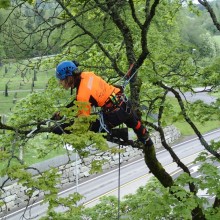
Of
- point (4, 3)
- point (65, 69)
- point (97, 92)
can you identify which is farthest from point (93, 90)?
point (4, 3)

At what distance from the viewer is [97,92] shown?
496 cm

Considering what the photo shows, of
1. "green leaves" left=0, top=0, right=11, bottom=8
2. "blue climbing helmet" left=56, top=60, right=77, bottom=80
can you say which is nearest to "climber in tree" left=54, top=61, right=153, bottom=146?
"blue climbing helmet" left=56, top=60, right=77, bottom=80

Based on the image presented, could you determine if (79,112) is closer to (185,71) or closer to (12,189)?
(185,71)

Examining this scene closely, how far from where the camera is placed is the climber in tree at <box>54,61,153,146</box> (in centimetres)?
490

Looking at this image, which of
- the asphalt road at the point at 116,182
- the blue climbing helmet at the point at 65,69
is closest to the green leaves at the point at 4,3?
the blue climbing helmet at the point at 65,69

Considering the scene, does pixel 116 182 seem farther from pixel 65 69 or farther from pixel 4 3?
pixel 4 3

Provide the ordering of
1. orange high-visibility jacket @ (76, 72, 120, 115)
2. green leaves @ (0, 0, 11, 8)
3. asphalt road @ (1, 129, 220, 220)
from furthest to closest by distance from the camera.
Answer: asphalt road @ (1, 129, 220, 220) < orange high-visibility jacket @ (76, 72, 120, 115) < green leaves @ (0, 0, 11, 8)

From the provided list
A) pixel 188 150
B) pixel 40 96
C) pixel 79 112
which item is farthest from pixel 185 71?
pixel 188 150

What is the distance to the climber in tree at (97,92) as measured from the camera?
4898mm

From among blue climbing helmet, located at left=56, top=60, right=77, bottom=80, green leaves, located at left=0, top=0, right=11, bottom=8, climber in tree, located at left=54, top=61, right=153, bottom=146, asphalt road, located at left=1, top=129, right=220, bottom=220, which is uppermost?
green leaves, located at left=0, top=0, right=11, bottom=8

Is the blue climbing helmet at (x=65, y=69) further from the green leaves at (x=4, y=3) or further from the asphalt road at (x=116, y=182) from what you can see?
the asphalt road at (x=116, y=182)

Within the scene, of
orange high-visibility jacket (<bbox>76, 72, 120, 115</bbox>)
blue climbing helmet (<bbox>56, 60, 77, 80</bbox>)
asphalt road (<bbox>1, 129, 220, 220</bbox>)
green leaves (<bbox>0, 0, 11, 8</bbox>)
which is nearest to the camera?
green leaves (<bbox>0, 0, 11, 8</bbox>)

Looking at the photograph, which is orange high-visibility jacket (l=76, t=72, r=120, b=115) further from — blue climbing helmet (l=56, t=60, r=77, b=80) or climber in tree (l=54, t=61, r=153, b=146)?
blue climbing helmet (l=56, t=60, r=77, b=80)

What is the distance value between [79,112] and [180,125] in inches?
1252
